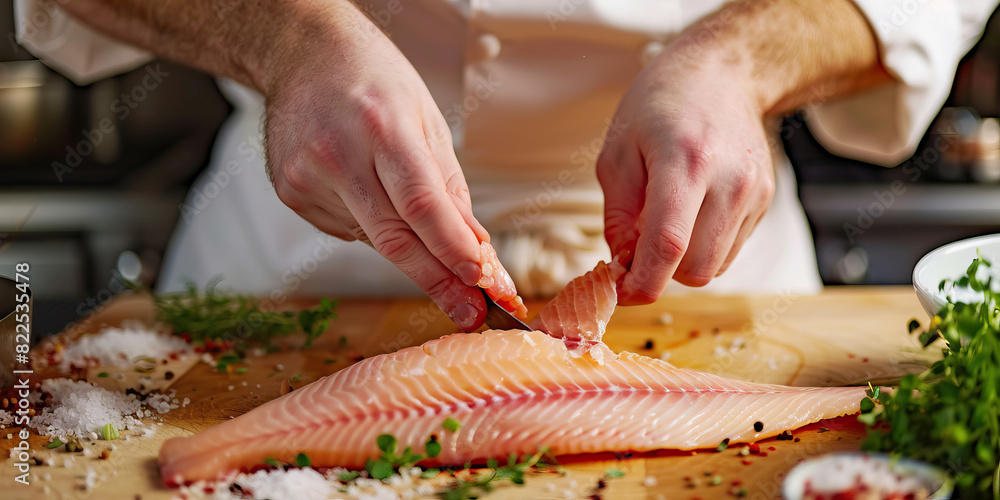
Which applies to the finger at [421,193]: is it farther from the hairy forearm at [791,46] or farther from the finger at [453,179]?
the hairy forearm at [791,46]

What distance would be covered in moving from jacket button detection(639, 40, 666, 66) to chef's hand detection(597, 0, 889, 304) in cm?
13

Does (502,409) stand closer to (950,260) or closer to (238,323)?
(238,323)

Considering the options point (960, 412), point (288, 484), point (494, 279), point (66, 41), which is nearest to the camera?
point (960, 412)

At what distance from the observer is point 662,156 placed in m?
1.47

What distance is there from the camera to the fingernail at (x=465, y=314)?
1465mm

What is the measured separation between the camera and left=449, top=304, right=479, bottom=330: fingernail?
1.46 metres

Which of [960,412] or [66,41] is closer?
[960,412]

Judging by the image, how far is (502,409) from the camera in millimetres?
1349

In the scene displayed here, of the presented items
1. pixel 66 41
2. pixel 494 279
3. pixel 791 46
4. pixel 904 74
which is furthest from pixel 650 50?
pixel 66 41

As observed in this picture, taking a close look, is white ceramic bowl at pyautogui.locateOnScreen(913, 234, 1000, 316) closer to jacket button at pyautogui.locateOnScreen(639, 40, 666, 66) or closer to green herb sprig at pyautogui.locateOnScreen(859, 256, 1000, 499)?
green herb sprig at pyautogui.locateOnScreen(859, 256, 1000, 499)

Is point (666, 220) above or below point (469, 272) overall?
above
